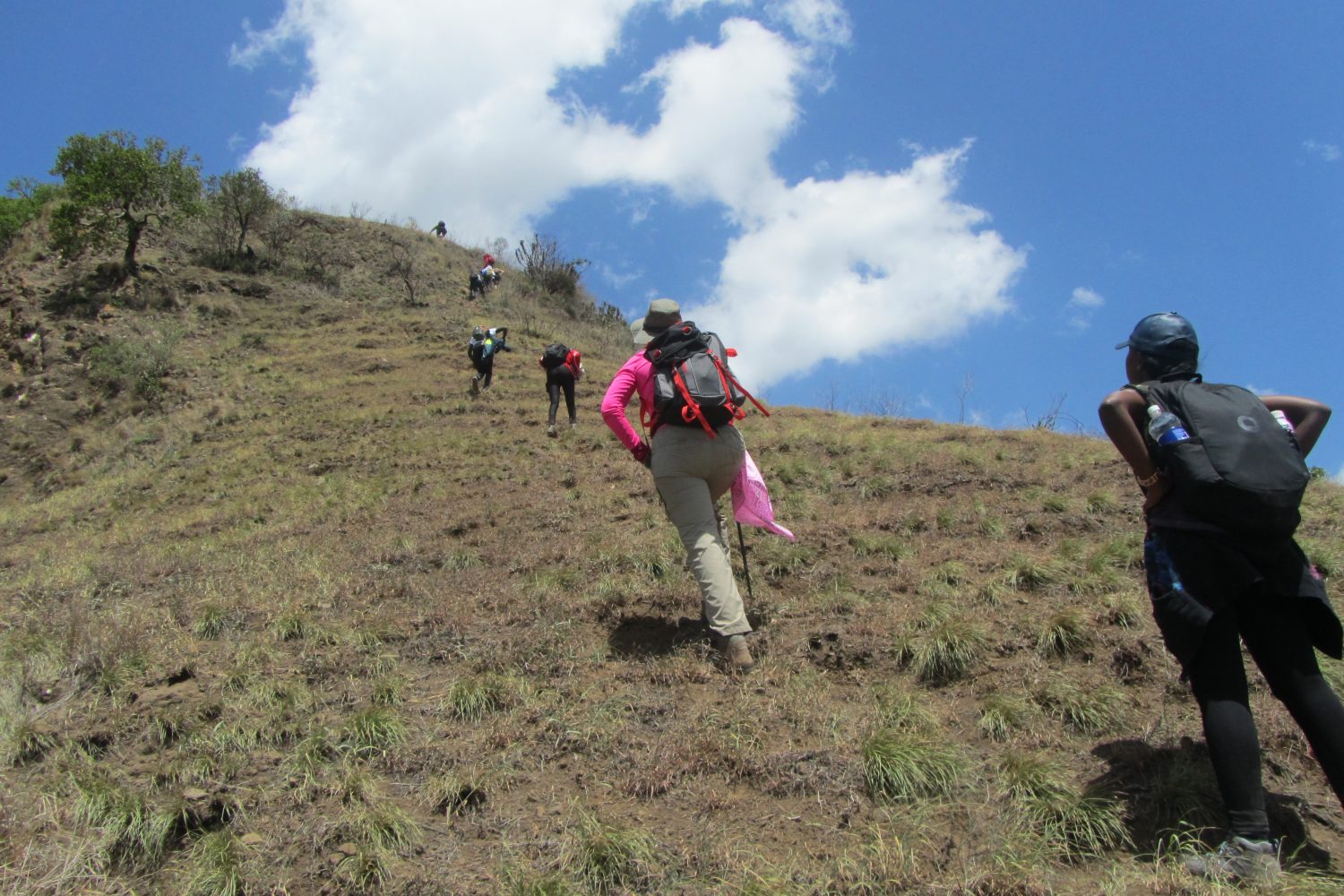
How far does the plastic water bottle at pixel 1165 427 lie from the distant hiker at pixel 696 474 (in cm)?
210

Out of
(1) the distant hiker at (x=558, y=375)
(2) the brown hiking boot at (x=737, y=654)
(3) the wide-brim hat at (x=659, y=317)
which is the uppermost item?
(1) the distant hiker at (x=558, y=375)

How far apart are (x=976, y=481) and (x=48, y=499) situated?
15.9 meters

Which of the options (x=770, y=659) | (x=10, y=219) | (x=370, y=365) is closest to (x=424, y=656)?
(x=770, y=659)

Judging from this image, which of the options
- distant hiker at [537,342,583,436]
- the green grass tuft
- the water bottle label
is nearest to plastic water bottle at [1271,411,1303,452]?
the water bottle label

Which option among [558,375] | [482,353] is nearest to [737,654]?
[558,375]

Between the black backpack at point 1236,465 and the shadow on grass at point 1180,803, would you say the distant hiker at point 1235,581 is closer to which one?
the black backpack at point 1236,465

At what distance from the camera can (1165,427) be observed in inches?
121

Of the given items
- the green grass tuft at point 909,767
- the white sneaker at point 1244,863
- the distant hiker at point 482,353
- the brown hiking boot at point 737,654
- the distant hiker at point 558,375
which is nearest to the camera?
the white sneaker at point 1244,863

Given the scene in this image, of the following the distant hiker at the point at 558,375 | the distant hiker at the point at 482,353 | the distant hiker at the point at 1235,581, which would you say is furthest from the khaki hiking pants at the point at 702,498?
the distant hiker at the point at 482,353

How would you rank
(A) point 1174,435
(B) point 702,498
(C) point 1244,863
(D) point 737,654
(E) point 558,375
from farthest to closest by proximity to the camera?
(E) point 558,375
(B) point 702,498
(D) point 737,654
(A) point 1174,435
(C) point 1244,863

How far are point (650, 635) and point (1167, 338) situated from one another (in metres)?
3.29

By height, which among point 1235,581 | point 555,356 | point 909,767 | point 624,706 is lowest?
point 909,767

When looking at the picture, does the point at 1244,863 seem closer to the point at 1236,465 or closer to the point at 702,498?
the point at 1236,465

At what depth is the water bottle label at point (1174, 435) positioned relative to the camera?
9.92 ft
